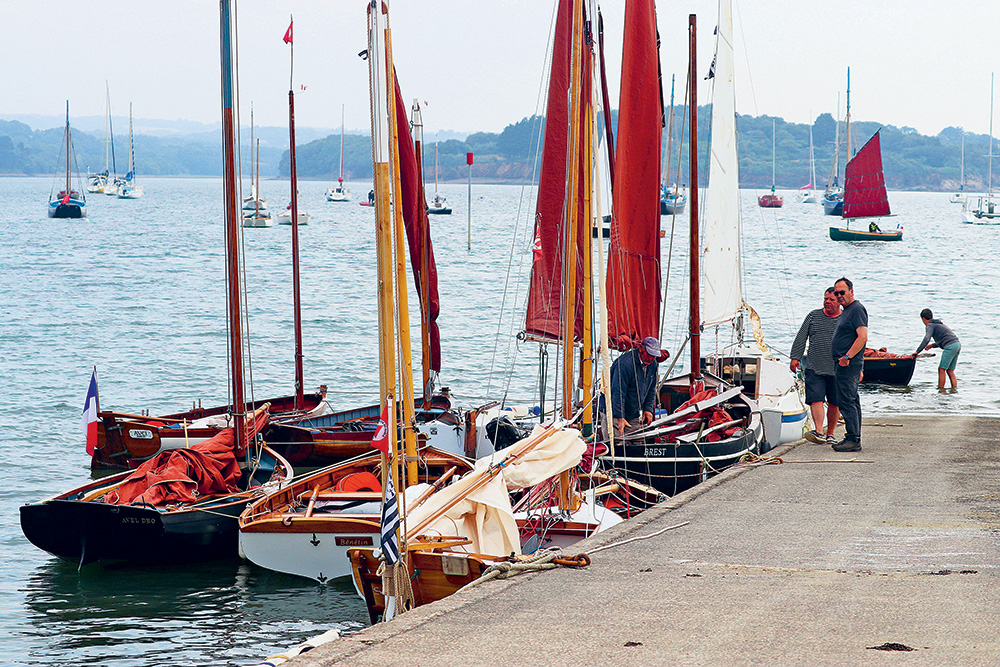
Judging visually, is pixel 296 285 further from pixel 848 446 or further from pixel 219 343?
pixel 219 343

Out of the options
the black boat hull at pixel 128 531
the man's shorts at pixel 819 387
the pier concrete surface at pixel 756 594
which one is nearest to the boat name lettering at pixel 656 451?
the pier concrete surface at pixel 756 594

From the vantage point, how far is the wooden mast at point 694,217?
Answer: 55.3 ft

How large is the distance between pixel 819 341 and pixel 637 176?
3315mm

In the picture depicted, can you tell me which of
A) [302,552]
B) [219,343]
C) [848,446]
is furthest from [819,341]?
[219,343]

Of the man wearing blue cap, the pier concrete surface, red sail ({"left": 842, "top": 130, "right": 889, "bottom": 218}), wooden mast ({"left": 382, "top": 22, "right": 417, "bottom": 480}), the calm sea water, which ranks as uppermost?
red sail ({"left": 842, "top": 130, "right": 889, "bottom": 218})

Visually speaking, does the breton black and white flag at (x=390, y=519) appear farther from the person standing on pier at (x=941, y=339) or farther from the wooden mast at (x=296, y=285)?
the person standing on pier at (x=941, y=339)

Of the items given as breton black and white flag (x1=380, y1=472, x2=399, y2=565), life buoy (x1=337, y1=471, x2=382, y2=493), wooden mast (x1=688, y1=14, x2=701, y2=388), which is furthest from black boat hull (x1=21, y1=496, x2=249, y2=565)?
wooden mast (x1=688, y1=14, x2=701, y2=388)

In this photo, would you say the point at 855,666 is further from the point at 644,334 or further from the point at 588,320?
the point at 644,334

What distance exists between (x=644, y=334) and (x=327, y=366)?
17.6m

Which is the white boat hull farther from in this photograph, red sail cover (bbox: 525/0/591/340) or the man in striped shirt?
the man in striped shirt

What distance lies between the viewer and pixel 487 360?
1236 inches

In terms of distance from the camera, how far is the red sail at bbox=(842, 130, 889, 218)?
182 feet

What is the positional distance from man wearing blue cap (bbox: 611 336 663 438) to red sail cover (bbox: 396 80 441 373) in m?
4.03

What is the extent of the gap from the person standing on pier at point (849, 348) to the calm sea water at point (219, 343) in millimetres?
5984
